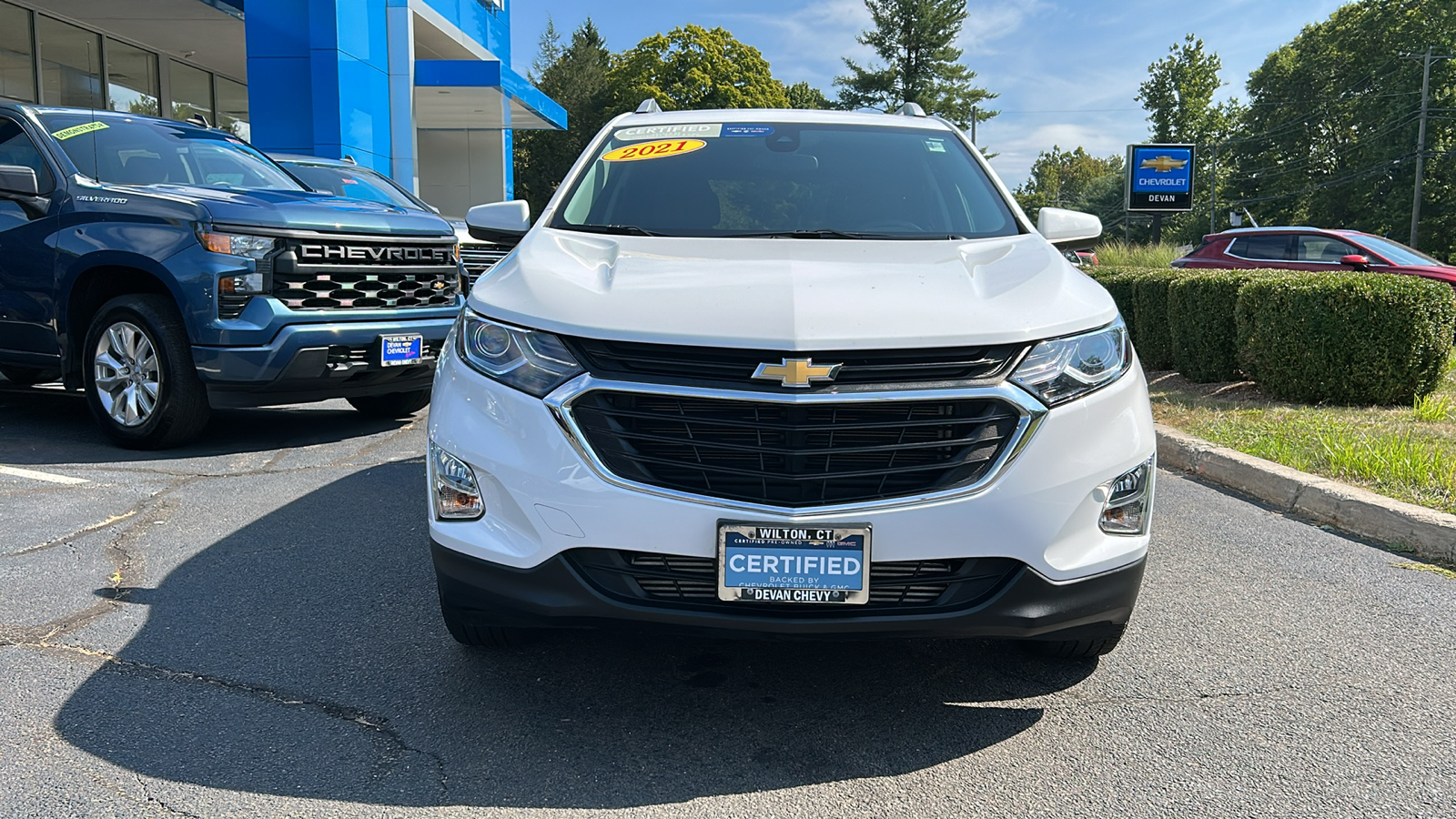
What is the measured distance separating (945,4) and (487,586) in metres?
66.8

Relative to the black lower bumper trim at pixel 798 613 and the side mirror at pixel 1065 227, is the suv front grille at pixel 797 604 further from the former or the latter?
the side mirror at pixel 1065 227

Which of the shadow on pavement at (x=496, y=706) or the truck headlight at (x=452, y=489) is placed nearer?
the shadow on pavement at (x=496, y=706)

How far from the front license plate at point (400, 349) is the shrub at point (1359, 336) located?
5987 mm

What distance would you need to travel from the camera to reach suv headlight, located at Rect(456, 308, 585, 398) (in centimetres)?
269

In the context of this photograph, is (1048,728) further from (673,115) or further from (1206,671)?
(673,115)

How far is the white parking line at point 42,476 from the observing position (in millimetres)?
5578

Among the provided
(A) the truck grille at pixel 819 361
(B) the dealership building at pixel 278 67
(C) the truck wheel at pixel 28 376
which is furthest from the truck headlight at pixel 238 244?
(B) the dealership building at pixel 278 67

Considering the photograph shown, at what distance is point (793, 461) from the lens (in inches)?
101

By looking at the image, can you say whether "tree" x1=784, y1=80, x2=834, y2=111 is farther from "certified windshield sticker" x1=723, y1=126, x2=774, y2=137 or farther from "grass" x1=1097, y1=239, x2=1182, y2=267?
"certified windshield sticker" x1=723, y1=126, x2=774, y2=137

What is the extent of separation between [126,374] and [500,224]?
11.3ft

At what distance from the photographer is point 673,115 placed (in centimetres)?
469

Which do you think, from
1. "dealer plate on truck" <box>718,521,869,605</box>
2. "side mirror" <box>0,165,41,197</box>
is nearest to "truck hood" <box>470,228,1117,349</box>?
"dealer plate on truck" <box>718,521,869,605</box>

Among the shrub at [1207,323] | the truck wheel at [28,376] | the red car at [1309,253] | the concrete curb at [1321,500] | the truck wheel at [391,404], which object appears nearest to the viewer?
the concrete curb at [1321,500]

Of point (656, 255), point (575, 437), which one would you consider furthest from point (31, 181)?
point (575, 437)
